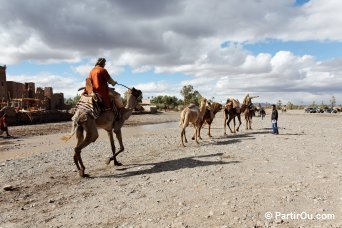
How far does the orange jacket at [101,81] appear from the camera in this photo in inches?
400

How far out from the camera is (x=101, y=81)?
10211mm

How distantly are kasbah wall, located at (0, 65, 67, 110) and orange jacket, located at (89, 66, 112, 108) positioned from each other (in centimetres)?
3915

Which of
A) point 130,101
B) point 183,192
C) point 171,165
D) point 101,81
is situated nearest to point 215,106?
point 130,101

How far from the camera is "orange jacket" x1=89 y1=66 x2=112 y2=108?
33.3ft

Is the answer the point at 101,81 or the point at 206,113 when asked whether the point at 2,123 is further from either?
the point at 101,81

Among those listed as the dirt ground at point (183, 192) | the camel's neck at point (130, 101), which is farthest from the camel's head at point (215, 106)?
the camel's neck at point (130, 101)

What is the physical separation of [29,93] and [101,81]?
51.1m

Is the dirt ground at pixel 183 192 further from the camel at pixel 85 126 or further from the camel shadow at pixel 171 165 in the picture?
the camel at pixel 85 126

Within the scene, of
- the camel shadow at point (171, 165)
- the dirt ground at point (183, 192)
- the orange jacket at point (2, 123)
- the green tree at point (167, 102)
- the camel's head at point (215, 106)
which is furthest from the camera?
the green tree at point (167, 102)

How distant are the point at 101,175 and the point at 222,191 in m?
4.27

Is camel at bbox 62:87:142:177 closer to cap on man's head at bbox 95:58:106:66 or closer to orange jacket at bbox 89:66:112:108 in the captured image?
orange jacket at bbox 89:66:112:108

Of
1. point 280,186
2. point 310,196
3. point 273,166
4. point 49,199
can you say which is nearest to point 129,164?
point 49,199

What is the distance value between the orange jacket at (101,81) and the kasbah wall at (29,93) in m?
39.1

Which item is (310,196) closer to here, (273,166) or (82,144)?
(273,166)
